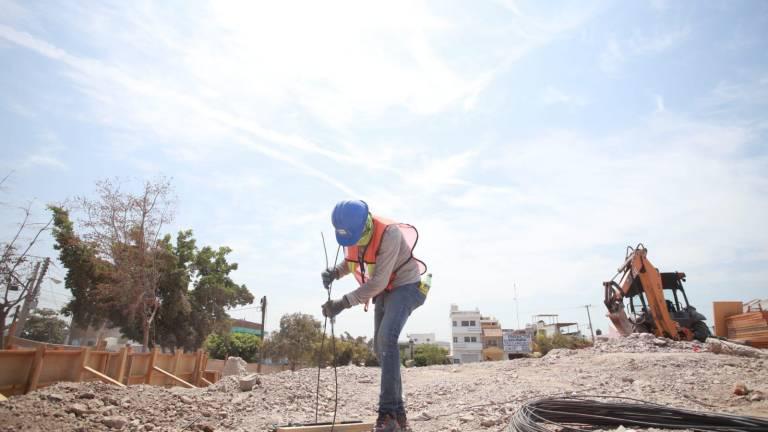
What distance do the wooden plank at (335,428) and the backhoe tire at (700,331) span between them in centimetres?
1256

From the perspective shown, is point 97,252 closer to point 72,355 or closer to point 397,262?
point 72,355

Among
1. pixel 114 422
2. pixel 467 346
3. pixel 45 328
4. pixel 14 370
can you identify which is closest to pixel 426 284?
pixel 114 422

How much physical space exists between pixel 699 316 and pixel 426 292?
1237cm

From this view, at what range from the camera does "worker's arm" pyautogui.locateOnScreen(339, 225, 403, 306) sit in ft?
10.9

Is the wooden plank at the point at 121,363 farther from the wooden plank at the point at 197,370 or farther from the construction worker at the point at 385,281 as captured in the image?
the construction worker at the point at 385,281

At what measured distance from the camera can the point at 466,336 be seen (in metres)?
59.1

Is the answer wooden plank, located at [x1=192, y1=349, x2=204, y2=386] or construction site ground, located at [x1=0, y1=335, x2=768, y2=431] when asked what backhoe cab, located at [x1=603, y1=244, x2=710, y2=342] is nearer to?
construction site ground, located at [x1=0, y1=335, x2=768, y2=431]

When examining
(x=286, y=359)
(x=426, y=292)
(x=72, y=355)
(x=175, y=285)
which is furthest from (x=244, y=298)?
(x=426, y=292)

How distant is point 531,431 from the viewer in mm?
2904

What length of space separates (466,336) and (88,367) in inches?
2187

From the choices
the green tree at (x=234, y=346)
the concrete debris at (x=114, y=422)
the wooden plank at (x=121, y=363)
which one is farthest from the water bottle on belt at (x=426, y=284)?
the green tree at (x=234, y=346)

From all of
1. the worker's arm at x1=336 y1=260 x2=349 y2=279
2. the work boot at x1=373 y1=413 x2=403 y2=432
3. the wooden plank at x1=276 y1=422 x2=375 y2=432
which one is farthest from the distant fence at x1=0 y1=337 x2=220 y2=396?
the work boot at x1=373 y1=413 x2=403 y2=432

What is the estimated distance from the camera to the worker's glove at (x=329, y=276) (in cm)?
385

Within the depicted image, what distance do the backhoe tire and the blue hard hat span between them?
12.8 m
